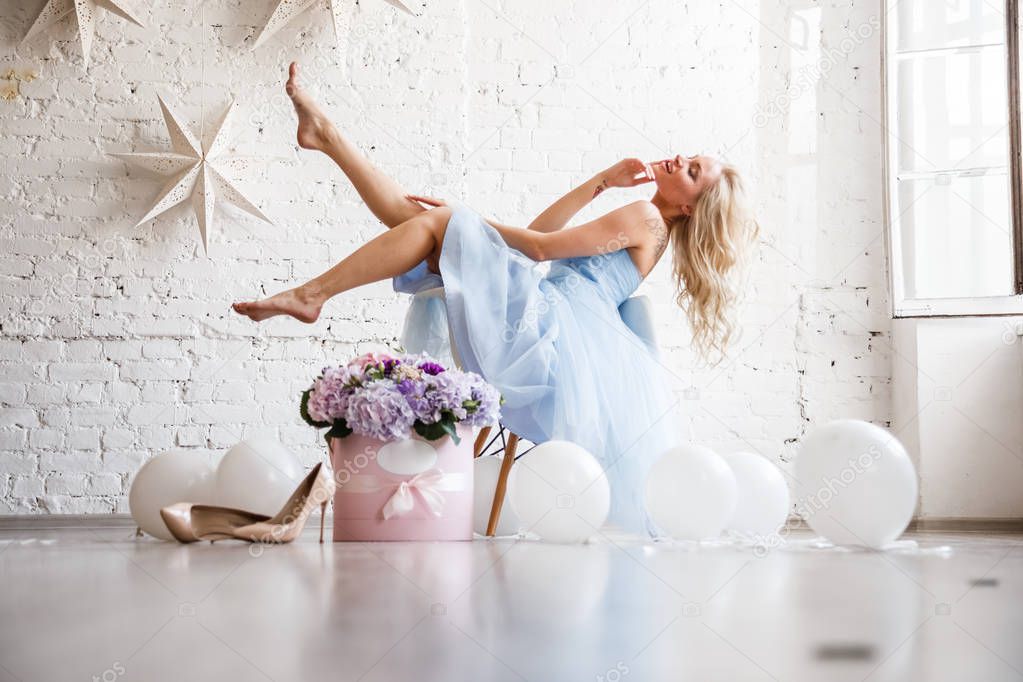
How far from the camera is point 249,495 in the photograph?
6.86 feet

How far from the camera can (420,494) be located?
1993 millimetres

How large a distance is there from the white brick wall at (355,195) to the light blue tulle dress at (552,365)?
139cm

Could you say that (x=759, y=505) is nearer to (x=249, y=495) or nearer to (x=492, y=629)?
(x=249, y=495)

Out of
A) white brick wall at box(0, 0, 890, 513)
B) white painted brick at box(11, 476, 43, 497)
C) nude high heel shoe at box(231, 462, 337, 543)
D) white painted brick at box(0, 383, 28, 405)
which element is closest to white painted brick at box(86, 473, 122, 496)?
white brick wall at box(0, 0, 890, 513)

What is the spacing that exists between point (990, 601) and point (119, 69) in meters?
3.60

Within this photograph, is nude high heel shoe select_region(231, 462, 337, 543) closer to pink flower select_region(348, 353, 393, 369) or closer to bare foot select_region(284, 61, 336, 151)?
pink flower select_region(348, 353, 393, 369)

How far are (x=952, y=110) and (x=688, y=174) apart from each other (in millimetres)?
1548

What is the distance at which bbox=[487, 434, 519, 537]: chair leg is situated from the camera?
2.28 metres

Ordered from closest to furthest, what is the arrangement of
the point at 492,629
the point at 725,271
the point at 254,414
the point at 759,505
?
the point at 492,629 < the point at 759,505 < the point at 725,271 < the point at 254,414

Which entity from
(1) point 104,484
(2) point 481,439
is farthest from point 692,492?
(1) point 104,484

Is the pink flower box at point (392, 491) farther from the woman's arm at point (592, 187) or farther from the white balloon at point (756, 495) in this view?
the woman's arm at point (592, 187)

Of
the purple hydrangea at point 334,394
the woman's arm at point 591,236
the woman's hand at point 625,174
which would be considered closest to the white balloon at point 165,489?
the purple hydrangea at point 334,394

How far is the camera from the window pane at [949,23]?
348cm

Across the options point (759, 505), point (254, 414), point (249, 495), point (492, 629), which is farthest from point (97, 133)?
point (492, 629)
